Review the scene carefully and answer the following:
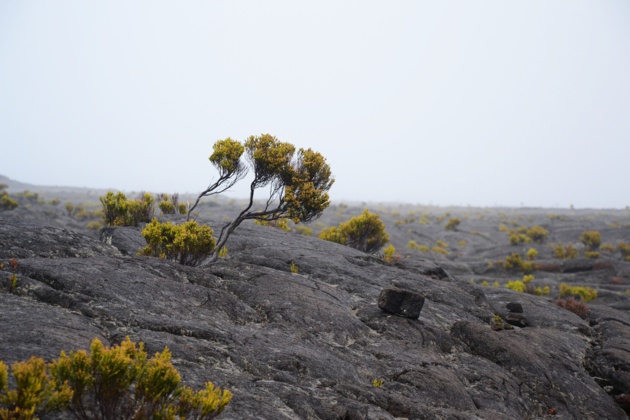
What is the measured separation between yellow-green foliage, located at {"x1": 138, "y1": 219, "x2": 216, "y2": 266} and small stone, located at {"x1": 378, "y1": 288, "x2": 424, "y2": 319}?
240 inches

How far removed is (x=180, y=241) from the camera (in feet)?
40.4

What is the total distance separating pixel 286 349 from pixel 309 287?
4.38m

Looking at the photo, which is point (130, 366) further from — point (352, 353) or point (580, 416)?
point (580, 416)

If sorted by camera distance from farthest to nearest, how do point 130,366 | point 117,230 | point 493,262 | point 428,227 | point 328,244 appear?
point 428,227 → point 493,262 → point 328,244 → point 117,230 → point 130,366

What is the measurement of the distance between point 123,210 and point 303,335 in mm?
13079

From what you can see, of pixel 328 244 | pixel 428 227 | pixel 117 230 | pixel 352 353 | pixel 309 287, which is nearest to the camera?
pixel 352 353

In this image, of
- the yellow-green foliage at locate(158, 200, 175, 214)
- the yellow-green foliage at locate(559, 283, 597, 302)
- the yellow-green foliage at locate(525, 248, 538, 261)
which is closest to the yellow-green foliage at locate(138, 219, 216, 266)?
the yellow-green foliage at locate(158, 200, 175, 214)

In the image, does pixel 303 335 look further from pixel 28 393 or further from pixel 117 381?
pixel 28 393

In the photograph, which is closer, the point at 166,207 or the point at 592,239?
the point at 166,207

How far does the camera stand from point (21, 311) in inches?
280

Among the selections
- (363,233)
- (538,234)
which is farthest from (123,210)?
(538,234)

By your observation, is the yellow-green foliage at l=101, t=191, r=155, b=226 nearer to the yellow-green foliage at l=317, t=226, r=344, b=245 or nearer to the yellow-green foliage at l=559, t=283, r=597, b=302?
the yellow-green foliage at l=317, t=226, r=344, b=245

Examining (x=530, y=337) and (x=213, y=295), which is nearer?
(x=213, y=295)

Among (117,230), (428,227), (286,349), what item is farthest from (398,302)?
(428,227)
